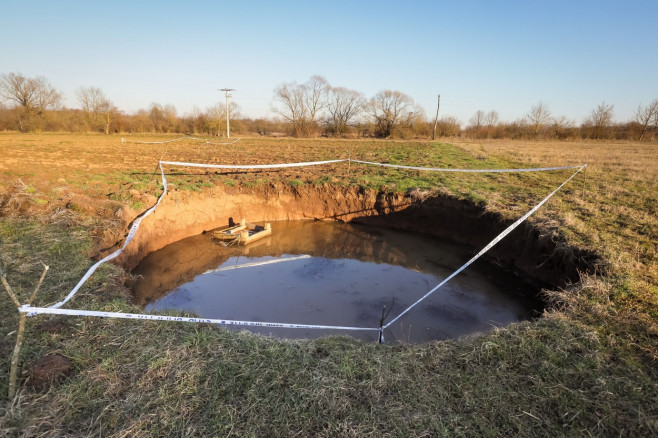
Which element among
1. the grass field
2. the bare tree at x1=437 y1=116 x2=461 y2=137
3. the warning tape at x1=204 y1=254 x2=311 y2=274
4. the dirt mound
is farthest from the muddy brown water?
the bare tree at x1=437 y1=116 x2=461 y2=137

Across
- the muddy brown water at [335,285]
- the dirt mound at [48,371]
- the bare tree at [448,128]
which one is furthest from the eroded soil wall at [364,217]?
the bare tree at [448,128]

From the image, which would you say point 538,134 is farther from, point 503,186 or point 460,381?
point 460,381

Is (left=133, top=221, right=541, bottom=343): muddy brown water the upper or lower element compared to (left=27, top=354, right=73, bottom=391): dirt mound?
lower

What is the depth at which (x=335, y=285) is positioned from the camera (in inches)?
274

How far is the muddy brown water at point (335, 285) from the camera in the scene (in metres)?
5.75

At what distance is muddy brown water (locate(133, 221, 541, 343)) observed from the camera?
18.9 feet

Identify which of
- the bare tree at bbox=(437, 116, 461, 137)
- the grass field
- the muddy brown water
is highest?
the bare tree at bbox=(437, 116, 461, 137)

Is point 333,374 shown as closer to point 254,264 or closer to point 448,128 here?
point 254,264

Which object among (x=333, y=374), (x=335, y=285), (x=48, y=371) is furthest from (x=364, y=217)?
(x=48, y=371)

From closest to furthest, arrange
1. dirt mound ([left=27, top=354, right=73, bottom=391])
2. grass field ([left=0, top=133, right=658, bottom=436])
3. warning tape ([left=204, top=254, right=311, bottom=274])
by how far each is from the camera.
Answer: grass field ([left=0, top=133, right=658, bottom=436]) → dirt mound ([left=27, top=354, right=73, bottom=391]) → warning tape ([left=204, top=254, right=311, bottom=274])

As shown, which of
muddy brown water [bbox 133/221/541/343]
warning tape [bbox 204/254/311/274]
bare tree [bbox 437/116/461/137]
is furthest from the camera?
bare tree [bbox 437/116/461/137]

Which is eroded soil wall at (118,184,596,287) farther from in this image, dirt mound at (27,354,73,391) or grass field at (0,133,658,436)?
dirt mound at (27,354,73,391)

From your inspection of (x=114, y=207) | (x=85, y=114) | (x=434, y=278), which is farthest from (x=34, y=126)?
(x=434, y=278)

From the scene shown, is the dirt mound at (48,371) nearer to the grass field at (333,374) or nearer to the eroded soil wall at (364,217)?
the grass field at (333,374)
